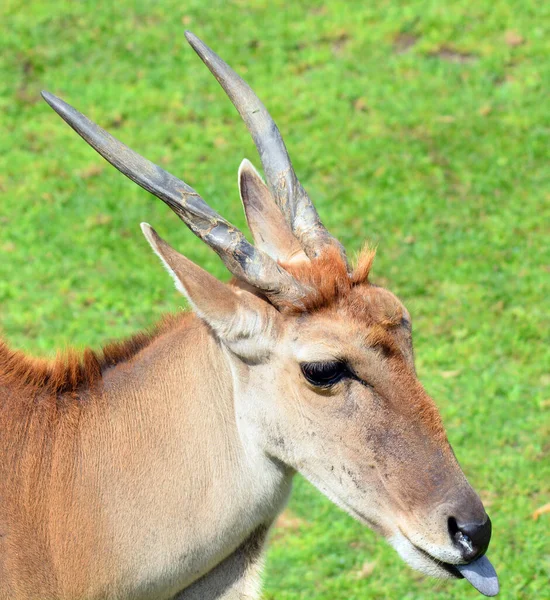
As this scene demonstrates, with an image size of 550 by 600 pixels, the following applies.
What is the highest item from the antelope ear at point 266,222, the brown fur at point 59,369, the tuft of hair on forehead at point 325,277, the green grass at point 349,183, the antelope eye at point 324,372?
the antelope ear at point 266,222

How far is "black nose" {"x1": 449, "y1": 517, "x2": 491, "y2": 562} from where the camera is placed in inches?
143

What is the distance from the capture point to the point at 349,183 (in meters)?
9.69

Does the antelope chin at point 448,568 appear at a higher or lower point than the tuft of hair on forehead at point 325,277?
lower

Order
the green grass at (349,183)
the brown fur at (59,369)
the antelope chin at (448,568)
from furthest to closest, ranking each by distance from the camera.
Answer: the green grass at (349,183)
the brown fur at (59,369)
the antelope chin at (448,568)

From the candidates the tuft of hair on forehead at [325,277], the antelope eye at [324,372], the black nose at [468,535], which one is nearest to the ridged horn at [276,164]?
the tuft of hair on forehead at [325,277]

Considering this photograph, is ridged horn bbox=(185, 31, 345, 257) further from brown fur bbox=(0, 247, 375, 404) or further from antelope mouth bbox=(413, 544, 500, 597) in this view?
antelope mouth bbox=(413, 544, 500, 597)

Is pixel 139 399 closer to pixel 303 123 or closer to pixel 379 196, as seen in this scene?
pixel 379 196

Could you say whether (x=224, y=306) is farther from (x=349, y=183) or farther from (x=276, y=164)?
(x=349, y=183)

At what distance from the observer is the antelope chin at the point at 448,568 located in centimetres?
375

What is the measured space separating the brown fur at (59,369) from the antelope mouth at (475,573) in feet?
Result: 5.34

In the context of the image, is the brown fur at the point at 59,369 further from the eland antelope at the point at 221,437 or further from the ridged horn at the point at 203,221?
the ridged horn at the point at 203,221

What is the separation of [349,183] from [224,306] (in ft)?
19.9

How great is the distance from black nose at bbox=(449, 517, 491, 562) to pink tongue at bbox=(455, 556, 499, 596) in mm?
80

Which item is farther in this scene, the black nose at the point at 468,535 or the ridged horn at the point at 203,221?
the ridged horn at the point at 203,221
